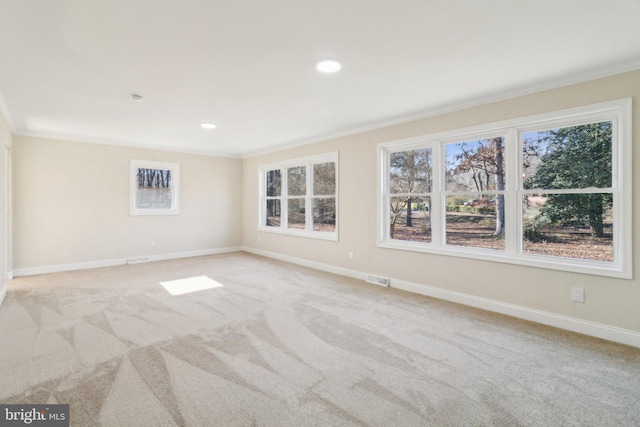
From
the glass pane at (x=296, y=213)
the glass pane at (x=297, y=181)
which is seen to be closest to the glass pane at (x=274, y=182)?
the glass pane at (x=297, y=181)

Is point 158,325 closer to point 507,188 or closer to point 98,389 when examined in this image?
point 98,389

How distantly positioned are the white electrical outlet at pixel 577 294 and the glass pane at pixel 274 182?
17.6ft

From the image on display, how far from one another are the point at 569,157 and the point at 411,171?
1822mm

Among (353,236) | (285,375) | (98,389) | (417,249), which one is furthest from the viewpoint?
(353,236)

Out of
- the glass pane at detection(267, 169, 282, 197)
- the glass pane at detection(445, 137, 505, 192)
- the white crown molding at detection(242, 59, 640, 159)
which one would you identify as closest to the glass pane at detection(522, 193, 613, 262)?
the glass pane at detection(445, 137, 505, 192)

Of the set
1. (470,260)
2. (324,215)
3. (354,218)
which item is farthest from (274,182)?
(470,260)

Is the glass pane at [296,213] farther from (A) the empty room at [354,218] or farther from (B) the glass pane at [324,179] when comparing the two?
(A) the empty room at [354,218]

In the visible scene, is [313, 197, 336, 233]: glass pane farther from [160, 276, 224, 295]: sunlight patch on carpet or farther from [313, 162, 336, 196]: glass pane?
[160, 276, 224, 295]: sunlight patch on carpet

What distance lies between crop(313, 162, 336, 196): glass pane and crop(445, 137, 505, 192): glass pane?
210 centimetres

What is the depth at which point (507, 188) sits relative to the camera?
356cm

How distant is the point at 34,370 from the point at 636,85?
5.42m

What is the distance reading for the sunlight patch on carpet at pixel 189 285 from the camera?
440 centimetres

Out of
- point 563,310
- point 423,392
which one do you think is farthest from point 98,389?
point 563,310

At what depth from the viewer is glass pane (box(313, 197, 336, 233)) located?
5687 millimetres
